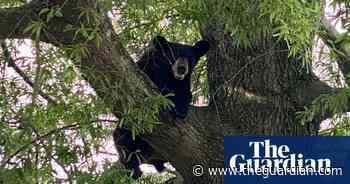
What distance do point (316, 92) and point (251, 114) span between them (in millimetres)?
354

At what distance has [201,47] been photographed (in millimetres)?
3795

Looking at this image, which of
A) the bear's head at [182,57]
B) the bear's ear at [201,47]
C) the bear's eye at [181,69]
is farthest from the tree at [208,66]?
the bear's eye at [181,69]

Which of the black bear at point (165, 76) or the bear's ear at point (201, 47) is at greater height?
the bear's ear at point (201, 47)

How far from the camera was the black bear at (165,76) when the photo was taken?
3557 mm

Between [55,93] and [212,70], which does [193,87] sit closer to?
[212,70]

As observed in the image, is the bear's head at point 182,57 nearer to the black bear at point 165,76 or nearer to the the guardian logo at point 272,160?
the black bear at point 165,76

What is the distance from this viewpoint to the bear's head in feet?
12.8

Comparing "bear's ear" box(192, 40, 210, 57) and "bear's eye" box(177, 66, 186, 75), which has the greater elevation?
"bear's ear" box(192, 40, 210, 57)

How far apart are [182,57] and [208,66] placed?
26 cm

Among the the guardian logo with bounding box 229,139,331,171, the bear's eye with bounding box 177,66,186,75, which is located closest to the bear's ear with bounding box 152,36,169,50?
the bear's eye with bounding box 177,66,186,75

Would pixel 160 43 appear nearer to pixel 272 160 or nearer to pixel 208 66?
pixel 208 66

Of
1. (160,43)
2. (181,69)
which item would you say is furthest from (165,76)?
(160,43)

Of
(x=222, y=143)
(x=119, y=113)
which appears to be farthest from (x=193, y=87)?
(x=119, y=113)

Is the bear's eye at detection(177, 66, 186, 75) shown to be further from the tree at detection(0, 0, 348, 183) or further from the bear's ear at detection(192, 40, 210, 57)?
the tree at detection(0, 0, 348, 183)
